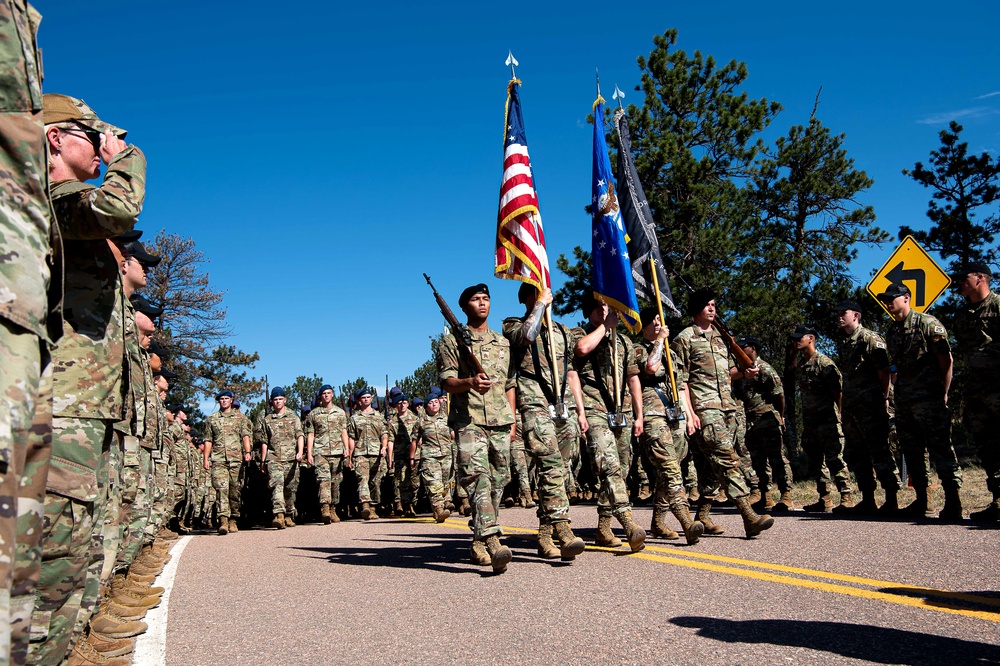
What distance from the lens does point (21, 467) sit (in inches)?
75.4

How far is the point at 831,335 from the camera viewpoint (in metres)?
24.3

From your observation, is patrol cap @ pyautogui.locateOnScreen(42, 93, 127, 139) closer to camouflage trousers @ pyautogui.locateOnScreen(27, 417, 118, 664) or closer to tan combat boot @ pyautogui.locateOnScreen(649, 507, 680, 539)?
camouflage trousers @ pyautogui.locateOnScreen(27, 417, 118, 664)

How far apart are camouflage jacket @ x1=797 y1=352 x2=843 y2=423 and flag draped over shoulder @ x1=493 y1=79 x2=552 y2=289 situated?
4607 mm

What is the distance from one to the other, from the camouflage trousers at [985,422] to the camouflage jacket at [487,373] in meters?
4.65

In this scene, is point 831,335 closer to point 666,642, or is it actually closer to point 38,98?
point 666,642

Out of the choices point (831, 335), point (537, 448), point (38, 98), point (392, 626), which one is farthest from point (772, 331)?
point (38, 98)

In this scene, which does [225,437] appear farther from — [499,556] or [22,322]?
[22,322]

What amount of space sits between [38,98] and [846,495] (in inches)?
395

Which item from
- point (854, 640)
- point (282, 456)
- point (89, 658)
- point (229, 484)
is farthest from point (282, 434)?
point (854, 640)

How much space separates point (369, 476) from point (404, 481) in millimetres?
742

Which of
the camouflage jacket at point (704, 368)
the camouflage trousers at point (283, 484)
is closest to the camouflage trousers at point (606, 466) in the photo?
the camouflage jacket at point (704, 368)

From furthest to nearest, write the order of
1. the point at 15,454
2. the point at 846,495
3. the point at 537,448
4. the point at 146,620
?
the point at 846,495, the point at 537,448, the point at 146,620, the point at 15,454

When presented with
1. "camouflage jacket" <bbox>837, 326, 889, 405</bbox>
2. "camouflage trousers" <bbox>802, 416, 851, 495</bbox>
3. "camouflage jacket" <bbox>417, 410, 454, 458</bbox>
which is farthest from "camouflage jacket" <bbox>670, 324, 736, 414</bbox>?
"camouflage jacket" <bbox>417, 410, 454, 458</bbox>

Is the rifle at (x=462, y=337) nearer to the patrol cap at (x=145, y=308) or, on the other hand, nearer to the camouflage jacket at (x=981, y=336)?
the patrol cap at (x=145, y=308)
